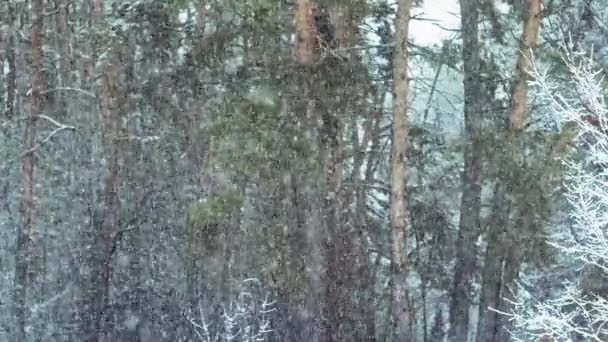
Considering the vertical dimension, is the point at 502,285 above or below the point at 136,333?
above

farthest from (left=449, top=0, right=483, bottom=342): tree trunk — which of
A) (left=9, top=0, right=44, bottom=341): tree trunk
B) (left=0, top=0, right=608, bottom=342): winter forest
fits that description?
(left=9, top=0, right=44, bottom=341): tree trunk

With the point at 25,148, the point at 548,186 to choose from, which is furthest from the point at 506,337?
the point at 25,148

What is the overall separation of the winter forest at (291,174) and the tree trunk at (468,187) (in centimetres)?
3

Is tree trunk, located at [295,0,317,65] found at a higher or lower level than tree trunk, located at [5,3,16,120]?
higher

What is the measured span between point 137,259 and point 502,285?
655cm

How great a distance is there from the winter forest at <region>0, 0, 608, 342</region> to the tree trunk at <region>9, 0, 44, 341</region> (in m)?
0.04

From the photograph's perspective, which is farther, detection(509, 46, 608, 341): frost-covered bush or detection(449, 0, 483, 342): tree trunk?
detection(449, 0, 483, 342): tree trunk

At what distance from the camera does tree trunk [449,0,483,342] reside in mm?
14352

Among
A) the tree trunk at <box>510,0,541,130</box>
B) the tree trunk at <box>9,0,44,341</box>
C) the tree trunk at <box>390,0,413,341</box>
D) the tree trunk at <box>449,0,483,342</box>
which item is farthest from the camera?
the tree trunk at <box>449,0,483,342</box>

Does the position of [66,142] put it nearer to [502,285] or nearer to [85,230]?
[85,230]

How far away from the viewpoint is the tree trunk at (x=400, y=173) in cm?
1100

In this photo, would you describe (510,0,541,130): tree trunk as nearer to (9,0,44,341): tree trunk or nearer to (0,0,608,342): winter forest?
(0,0,608,342): winter forest

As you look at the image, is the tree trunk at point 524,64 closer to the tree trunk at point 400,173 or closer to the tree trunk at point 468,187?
the tree trunk at point 468,187

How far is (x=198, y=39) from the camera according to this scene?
40.1 ft
